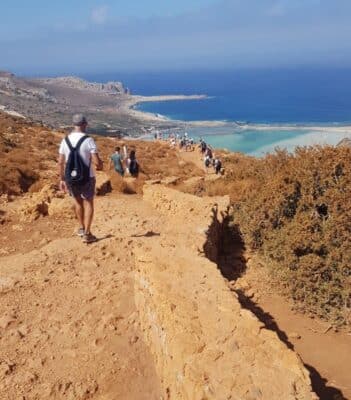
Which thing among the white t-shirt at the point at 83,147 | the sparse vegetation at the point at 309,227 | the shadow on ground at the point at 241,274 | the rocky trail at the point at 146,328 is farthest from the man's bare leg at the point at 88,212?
the sparse vegetation at the point at 309,227

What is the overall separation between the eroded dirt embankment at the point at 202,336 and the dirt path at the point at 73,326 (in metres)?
0.29

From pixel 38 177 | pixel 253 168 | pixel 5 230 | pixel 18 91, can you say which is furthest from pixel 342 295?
pixel 18 91

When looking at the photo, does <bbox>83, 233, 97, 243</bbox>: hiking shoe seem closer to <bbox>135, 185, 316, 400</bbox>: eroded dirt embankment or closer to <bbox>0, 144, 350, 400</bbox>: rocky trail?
<bbox>0, 144, 350, 400</bbox>: rocky trail

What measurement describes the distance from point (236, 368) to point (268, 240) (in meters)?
4.32

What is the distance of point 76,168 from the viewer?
7.19 m

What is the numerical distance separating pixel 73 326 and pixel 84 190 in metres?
2.43

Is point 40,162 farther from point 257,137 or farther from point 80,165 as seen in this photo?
point 257,137

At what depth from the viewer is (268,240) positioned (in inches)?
320

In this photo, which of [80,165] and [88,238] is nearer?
[80,165]

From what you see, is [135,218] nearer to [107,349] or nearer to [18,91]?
[107,349]

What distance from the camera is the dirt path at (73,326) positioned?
4.94 m

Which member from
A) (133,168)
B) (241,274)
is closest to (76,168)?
(241,274)

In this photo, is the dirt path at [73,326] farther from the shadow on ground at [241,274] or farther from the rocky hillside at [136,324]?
the shadow on ground at [241,274]

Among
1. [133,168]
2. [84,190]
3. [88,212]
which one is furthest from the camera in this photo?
[133,168]
